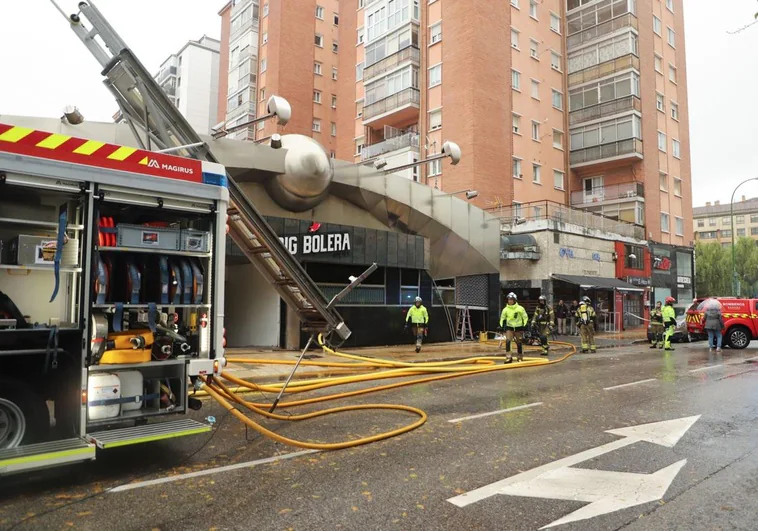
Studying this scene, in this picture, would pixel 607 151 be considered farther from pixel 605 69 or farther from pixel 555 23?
pixel 555 23

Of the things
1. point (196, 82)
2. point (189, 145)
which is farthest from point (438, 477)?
point (196, 82)

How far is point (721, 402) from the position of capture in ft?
27.1

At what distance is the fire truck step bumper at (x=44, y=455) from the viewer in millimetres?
4074

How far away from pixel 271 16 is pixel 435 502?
154 ft

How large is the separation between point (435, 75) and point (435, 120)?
9.17 ft

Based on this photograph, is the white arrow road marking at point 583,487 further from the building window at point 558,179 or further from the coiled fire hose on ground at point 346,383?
the building window at point 558,179

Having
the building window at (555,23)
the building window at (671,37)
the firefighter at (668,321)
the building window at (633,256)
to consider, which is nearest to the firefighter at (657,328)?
the firefighter at (668,321)

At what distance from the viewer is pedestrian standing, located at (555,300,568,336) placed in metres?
25.2

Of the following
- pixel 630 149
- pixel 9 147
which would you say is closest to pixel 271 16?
pixel 630 149

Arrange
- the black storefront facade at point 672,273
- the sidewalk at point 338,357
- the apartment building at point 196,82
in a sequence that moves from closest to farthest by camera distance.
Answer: the sidewalk at point 338,357 → the black storefront facade at point 672,273 → the apartment building at point 196,82

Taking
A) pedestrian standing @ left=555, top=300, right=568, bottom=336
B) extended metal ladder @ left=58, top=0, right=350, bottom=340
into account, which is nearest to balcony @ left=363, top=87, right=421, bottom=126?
pedestrian standing @ left=555, top=300, right=568, bottom=336

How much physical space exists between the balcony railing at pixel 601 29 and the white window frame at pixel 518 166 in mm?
11055

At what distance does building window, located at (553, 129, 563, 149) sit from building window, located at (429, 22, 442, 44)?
1003 cm

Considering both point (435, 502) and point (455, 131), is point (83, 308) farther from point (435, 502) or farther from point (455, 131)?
point (455, 131)
